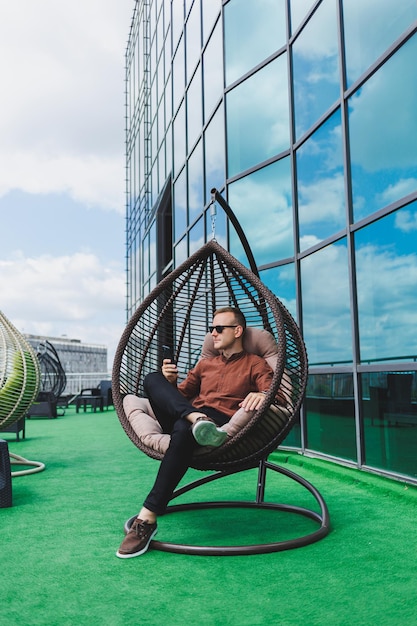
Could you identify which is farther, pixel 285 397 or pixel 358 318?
pixel 358 318

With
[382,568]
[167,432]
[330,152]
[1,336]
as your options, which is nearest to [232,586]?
[382,568]

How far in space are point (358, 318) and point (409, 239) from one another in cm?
74

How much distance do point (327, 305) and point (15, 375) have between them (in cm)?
242

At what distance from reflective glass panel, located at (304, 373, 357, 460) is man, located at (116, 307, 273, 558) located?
55.9 inches

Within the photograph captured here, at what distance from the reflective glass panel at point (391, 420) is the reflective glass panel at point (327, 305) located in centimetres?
42

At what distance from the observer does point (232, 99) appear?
630 centimetres

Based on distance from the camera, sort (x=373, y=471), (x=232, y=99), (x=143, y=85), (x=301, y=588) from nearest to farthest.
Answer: (x=301, y=588) → (x=373, y=471) → (x=232, y=99) → (x=143, y=85)

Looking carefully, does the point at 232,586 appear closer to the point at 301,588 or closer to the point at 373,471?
the point at 301,588

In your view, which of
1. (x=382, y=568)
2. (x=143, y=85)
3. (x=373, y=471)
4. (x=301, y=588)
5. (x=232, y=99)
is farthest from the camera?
(x=143, y=85)

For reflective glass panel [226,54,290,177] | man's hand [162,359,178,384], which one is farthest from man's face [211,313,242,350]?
reflective glass panel [226,54,290,177]

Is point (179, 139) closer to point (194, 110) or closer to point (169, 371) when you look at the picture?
point (194, 110)

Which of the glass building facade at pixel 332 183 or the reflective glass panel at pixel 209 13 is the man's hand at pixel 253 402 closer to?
the glass building facade at pixel 332 183

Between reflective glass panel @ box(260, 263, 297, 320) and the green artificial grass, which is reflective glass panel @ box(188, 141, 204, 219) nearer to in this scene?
reflective glass panel @ box(260, 263, 297, 320)

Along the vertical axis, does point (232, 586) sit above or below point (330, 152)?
below
